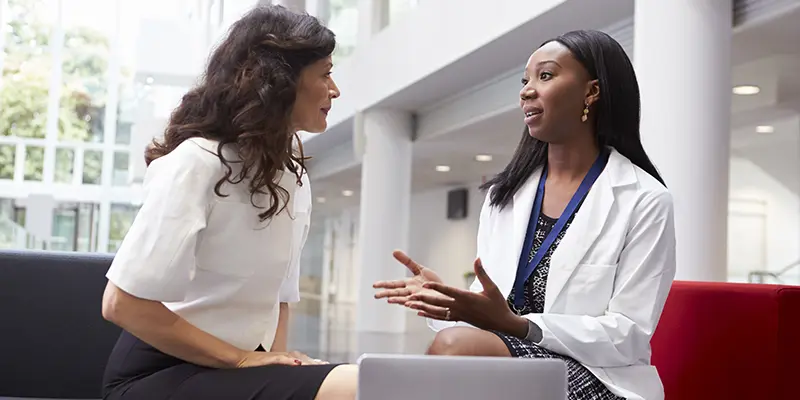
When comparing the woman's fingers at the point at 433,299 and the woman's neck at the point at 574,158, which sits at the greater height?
the woman's neck at the point at 574,158

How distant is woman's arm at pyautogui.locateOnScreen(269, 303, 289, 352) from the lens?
2.07m

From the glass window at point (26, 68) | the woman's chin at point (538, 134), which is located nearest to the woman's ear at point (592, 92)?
the woman's chin at point (538, 134)

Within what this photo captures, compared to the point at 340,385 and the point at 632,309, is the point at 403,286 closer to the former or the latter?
the point at 340,385

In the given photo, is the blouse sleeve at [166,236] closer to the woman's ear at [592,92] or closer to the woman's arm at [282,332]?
the woman's arm at [282,332]

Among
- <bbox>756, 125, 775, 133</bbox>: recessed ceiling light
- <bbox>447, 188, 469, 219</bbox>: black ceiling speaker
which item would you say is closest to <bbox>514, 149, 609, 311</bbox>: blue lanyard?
<bbox>756, 125, 775, 133</bbox>: recessed ceiling light

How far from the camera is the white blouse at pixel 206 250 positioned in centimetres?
162

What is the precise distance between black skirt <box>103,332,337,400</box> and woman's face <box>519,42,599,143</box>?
1032 millimetres

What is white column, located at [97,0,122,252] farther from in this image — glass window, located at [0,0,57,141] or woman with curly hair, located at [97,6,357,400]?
woman with curly hair, located at [97,6,357,400]

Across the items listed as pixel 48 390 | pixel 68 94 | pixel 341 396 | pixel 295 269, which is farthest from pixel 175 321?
pixel 68 94

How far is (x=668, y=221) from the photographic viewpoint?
2.21 meters

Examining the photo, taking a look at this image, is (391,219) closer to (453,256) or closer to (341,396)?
(453,256)

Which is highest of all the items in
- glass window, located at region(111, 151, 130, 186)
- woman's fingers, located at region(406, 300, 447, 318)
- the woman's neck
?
glass window, located at region(111, 151, 130, 186)

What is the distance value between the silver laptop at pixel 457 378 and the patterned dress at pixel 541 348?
0.50 m

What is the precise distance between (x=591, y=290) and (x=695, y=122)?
A: 143 inches
